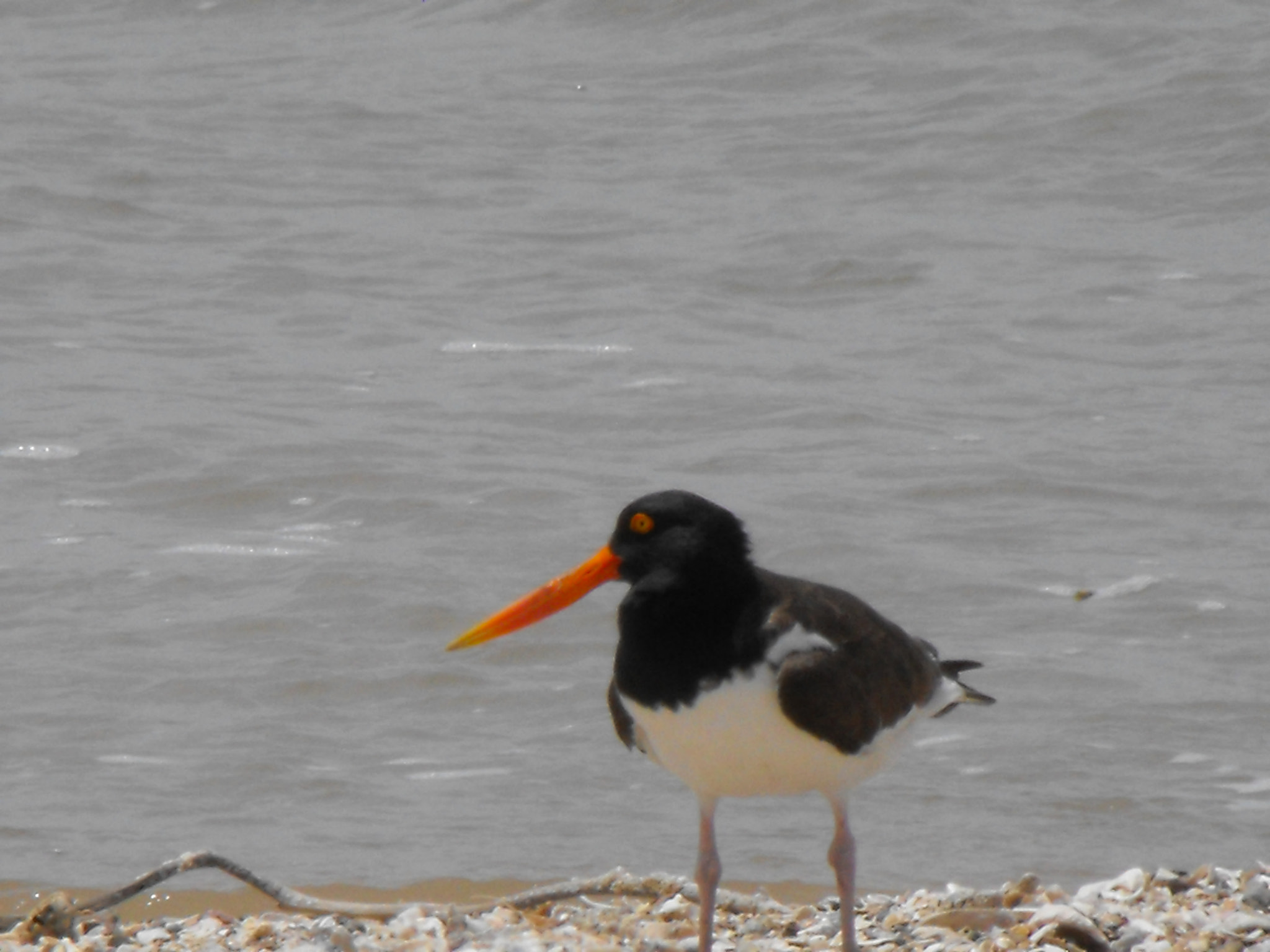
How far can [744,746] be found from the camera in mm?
3746

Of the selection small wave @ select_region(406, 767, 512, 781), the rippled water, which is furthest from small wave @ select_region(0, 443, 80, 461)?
small wave @ select_region(406, 767, 512, 781)

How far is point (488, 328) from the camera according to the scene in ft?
33.4

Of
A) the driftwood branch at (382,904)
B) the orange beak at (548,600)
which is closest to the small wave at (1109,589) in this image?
the driftwood branch at (382,904)

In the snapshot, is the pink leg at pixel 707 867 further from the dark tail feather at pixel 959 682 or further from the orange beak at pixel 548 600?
the dark tail feather at pixel 959 682

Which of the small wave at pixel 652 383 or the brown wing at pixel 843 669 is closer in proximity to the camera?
the brown wing at pixel 843 669

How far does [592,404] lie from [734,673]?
5526mm

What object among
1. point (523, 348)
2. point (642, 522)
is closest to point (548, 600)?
point (642, 522)

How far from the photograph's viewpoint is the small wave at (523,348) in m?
9.88

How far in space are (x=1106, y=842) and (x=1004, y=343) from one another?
4.61 meters

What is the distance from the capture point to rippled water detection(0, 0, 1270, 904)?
5.79 m

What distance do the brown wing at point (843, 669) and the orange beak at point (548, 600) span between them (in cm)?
36

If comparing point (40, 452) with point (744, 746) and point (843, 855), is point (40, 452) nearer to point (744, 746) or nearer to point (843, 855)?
point (843, 855)

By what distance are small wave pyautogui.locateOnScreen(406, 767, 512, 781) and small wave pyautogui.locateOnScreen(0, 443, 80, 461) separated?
3358 millimetres

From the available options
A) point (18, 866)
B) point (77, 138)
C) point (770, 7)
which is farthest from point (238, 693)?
point (770, 7)
